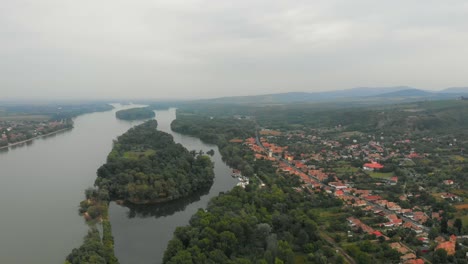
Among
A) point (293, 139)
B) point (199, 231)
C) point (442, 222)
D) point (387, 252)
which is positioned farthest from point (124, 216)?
point (293, 139)

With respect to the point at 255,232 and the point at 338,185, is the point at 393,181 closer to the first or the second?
the point at 338,185

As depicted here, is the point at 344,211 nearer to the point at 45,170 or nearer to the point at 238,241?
the point at 238,241

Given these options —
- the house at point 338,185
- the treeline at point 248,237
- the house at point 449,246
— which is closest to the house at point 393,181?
the house at point 338,185

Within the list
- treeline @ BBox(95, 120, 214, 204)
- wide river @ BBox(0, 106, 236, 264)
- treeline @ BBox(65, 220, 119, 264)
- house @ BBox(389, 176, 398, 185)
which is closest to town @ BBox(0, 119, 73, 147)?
wide river @ BBox(0, 106, 236, 264)

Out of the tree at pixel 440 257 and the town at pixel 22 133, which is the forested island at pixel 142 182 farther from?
the town at pixel 22 133

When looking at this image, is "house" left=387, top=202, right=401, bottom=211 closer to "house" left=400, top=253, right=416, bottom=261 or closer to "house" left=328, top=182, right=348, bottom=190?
"house" left=328, top=182, right=348, bottom=190

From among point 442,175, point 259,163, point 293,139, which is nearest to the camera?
point 442,175

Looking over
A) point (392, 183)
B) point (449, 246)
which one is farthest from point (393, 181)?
point (449, 246)
